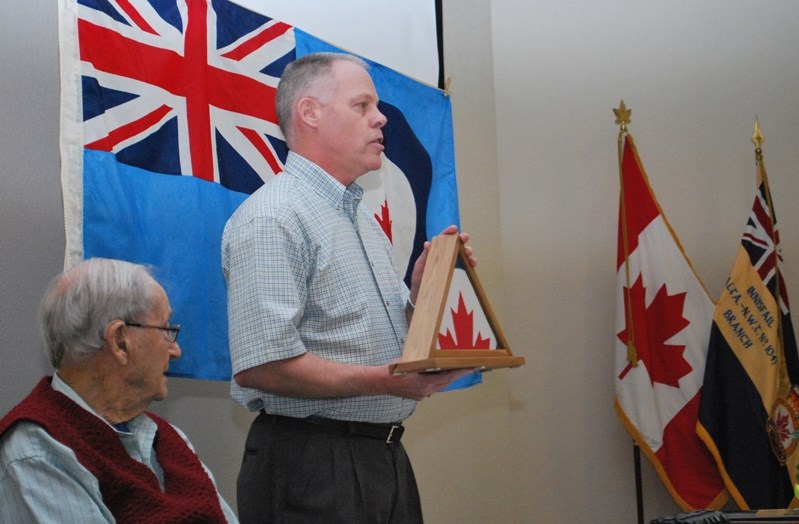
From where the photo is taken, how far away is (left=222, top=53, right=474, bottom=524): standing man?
1668 mm

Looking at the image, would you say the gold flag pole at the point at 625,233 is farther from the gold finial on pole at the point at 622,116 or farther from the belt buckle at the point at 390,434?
the belt buckle at the point at 390,434

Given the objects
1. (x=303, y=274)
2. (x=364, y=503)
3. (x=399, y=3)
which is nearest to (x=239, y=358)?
(x=303, y=274)

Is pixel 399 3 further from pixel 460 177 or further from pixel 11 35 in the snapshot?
pixel 11 35

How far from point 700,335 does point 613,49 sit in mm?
1254

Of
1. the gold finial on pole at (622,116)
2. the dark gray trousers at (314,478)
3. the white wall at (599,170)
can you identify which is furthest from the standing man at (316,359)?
the white wall at (599,170)

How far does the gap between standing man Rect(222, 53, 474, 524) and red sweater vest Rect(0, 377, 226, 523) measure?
0.26m

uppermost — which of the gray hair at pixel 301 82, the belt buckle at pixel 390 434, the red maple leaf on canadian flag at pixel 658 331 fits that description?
the gray hair at pixel 301 82

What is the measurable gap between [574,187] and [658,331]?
736 millimetres

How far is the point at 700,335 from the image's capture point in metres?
3.21

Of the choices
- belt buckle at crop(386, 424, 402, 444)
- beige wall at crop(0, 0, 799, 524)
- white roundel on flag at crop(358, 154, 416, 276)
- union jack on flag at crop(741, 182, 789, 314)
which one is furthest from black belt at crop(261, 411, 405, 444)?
union jack on flag at crop(741, 182, 789, 314)

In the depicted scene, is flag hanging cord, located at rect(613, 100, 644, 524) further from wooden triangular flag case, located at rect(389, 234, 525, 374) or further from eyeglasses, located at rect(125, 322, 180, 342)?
eyeglasses, located at rect(125, 322, 180, 342)

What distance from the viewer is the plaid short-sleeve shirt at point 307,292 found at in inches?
66.4

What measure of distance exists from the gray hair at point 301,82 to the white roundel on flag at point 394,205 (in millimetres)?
818

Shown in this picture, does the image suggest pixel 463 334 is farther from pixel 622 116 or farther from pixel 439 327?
pixel 622 116
